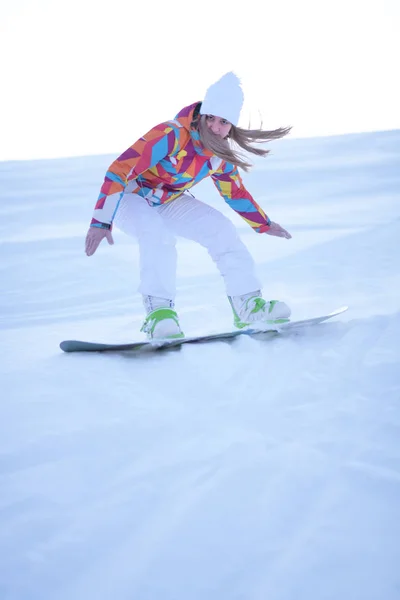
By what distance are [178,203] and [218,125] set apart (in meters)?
0.45

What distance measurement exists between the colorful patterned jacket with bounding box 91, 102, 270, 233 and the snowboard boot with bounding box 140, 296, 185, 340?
0.41 m

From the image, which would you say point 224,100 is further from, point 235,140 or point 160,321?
point 160,321

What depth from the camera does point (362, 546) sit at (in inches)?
41.9

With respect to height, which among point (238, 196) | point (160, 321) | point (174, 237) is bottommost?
point (160, 321)

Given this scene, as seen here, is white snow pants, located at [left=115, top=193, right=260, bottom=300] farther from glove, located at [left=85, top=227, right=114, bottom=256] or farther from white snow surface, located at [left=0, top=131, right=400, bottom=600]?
white snow surface, located at [left=0, top=131, right=400, bottom=600]

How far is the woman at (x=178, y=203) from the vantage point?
2.48 m

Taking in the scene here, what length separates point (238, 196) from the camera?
302cm

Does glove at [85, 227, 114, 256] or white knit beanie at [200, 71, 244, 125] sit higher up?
white knit beanie at [200, 71, 244, 125]

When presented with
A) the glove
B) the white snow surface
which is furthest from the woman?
the white snow surface

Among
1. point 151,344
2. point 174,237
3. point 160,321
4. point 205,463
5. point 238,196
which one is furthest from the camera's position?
point 238,196

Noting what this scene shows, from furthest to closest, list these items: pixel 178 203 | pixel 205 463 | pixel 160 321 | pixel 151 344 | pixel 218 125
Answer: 1. pixel 178 203
2. pixel 218 125
3. pixel 160 321
4. pixel 151 344
5. pixel 205 463

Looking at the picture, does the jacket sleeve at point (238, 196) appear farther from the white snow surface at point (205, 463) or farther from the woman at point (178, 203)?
the white snow surface at point (205, 463)

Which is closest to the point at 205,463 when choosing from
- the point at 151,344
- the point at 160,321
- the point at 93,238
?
the point at 151,344

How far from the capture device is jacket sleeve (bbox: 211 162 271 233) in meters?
2.94
